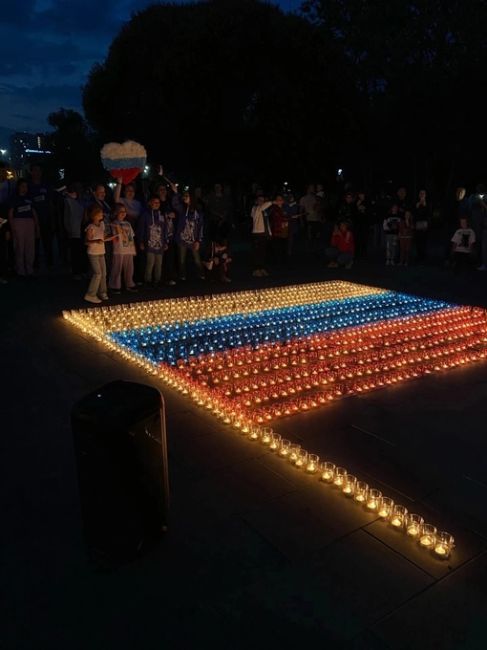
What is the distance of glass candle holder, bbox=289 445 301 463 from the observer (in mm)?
3779

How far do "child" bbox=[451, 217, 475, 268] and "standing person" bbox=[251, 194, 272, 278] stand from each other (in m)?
4.04

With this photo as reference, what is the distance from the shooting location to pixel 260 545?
2.89 meters

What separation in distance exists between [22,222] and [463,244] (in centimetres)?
877

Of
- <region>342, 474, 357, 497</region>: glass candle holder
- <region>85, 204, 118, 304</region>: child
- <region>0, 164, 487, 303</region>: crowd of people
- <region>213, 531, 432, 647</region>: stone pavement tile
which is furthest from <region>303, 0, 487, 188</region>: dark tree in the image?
<region>213, 531, 432, 647</region>: stone pavement tile

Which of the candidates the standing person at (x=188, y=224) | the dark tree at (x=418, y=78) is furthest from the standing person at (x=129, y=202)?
the dark tree at (x=418, y=78)

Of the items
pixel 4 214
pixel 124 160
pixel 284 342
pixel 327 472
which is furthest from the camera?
pixel 124 160

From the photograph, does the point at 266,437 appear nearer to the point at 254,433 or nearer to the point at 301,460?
the point at 254,433

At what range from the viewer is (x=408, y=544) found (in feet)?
9.62

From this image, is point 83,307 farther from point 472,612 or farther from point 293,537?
point 472,612

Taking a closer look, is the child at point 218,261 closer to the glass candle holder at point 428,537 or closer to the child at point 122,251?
the child at point 122,251

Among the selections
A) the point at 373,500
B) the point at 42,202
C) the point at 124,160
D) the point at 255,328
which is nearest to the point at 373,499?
the point at 373,500

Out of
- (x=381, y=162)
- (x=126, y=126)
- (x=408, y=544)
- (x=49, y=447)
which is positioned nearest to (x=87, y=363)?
(x=49, y=447)

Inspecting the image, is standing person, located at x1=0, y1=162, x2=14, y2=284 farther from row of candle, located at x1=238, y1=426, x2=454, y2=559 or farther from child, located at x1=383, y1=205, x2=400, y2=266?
child, located at x1=383, y1=205, x2=400, y2=266

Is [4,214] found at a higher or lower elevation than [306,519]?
higher
